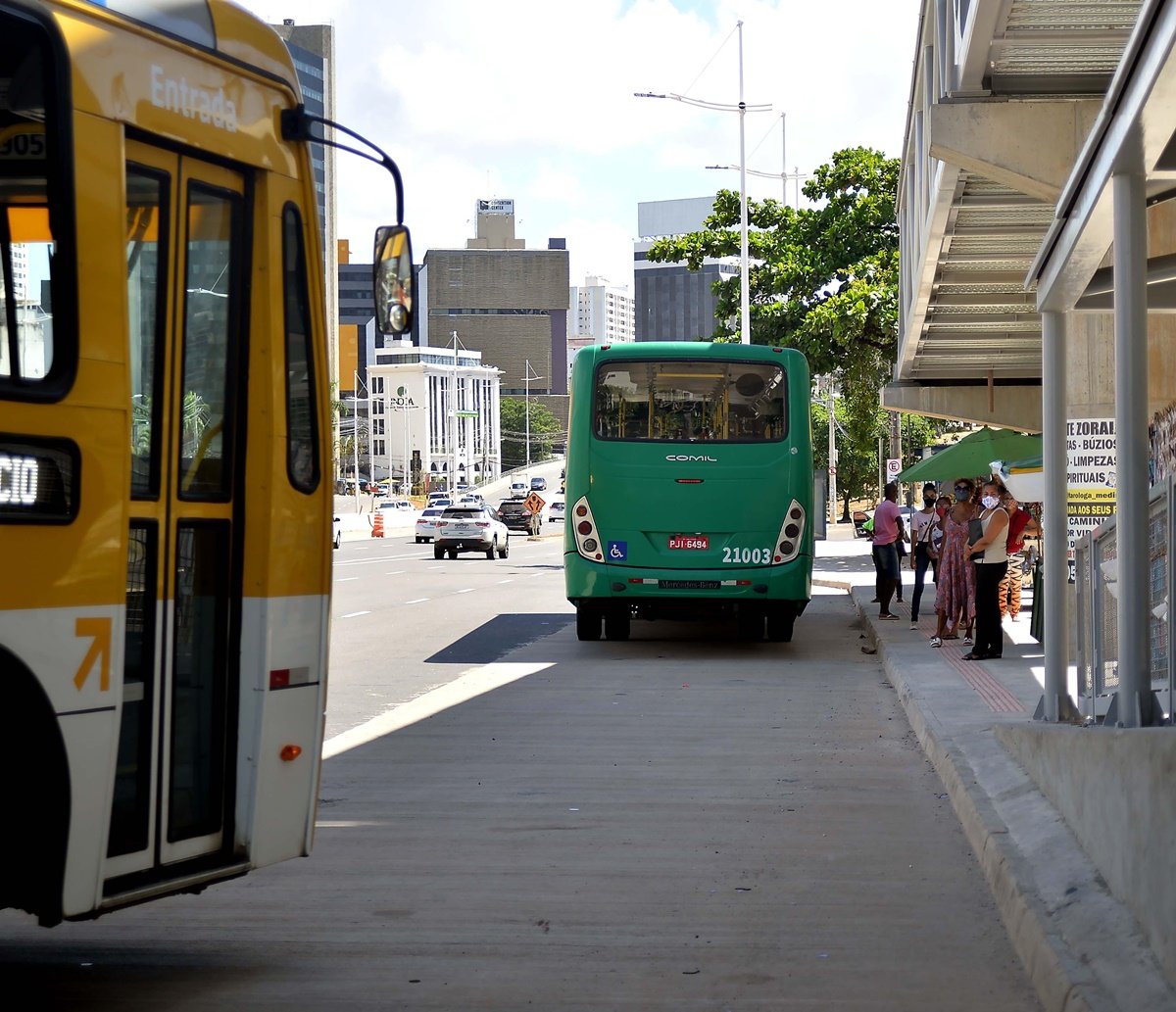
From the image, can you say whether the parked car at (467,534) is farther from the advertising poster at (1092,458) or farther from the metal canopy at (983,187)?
the advertising poster at (1092,458)

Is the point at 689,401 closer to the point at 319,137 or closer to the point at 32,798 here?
the point at 319,137

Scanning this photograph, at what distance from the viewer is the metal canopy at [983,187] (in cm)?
1185

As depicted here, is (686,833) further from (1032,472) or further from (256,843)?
(1032,472)

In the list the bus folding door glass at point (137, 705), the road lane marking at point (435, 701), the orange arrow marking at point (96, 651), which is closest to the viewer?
the orange arrow marking at point (96, 651)

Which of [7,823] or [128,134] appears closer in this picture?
[7,823]

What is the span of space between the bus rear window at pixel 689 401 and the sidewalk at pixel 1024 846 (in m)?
3.09

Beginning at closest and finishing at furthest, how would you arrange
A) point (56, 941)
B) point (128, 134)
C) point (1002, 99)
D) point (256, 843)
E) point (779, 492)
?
point (128, 134) → point (256, 843) → point (56, 941) → point (1002, 99) → point (779, 492)

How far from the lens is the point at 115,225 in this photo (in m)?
5.39

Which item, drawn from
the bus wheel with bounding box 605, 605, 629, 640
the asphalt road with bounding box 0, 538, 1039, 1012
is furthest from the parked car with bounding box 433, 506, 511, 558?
the asphalt road with bounding box 0, 538, 1039, 1012

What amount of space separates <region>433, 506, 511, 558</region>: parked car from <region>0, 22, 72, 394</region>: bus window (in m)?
45.1

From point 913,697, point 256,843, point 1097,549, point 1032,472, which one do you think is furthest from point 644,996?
point 1032,472

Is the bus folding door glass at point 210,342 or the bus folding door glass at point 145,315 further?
the bus folding door glass at point 210,342

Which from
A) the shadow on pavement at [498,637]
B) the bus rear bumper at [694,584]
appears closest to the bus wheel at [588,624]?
the shadow on pavement at [498,637]

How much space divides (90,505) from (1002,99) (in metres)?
9.81
